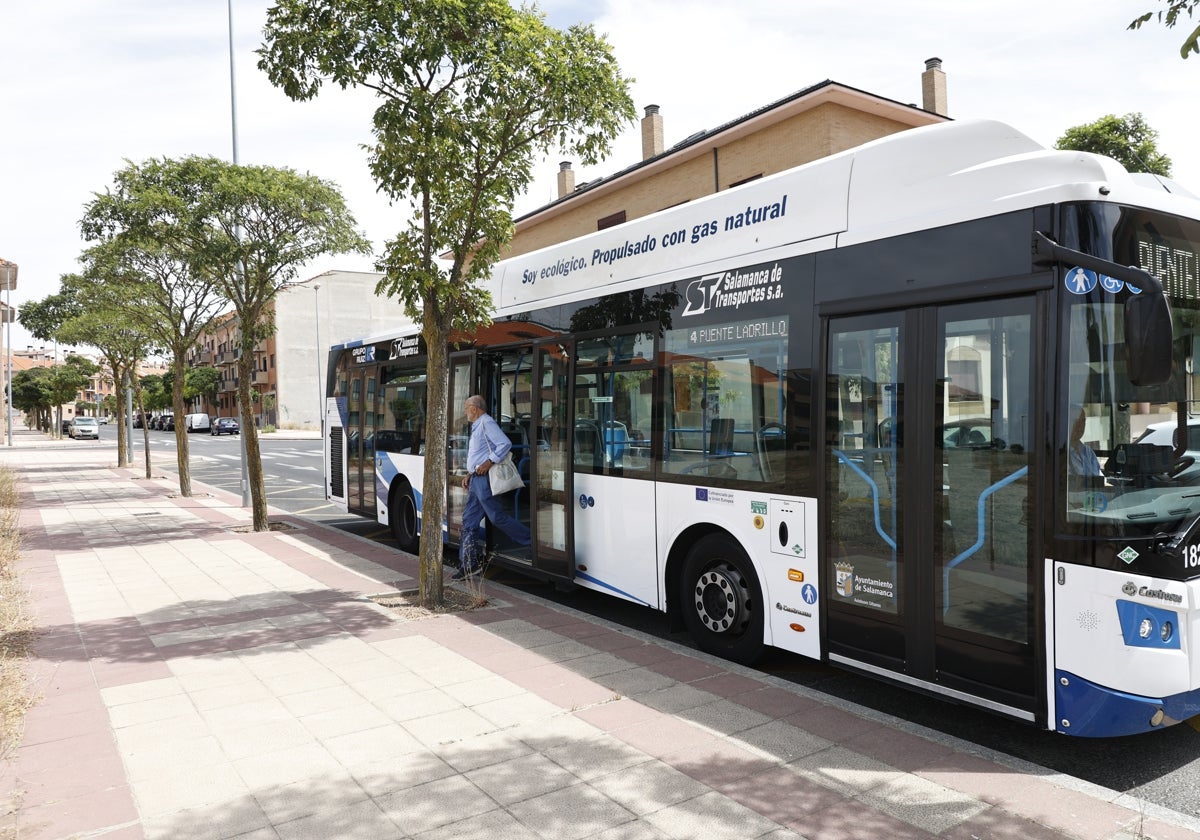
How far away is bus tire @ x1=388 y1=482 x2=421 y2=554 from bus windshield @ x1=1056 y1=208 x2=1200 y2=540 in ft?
25.9

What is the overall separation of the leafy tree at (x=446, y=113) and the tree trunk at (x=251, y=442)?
19.7 ft

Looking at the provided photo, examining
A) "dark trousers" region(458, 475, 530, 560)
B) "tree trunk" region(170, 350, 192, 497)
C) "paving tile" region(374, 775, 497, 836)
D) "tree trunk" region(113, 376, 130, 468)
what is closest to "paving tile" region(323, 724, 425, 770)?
"paving tile" region(374, 775, 497, 836)

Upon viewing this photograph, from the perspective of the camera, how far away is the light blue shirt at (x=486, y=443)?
7.95 meters

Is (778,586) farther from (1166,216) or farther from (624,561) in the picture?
(1166,216)

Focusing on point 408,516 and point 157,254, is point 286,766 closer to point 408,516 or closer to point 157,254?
point 408,516

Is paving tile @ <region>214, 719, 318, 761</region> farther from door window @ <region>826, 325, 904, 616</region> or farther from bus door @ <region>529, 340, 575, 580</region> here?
door window @ <region>826, 325, 904, 616</region>

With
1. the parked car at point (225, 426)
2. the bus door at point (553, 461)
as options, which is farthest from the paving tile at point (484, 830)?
the parked car at point (225, 426)

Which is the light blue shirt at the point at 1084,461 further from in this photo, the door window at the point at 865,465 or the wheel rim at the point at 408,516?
the wheel rim at the point at 408,516

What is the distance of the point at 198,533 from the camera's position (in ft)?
40.7

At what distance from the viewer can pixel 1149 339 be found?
11.6ft

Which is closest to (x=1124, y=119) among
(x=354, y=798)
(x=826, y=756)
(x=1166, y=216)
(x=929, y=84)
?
(x=929, y=84)

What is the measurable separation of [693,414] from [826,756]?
99.6 inches

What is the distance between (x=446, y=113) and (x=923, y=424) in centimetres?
485

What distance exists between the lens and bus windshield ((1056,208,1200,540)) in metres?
3.74
